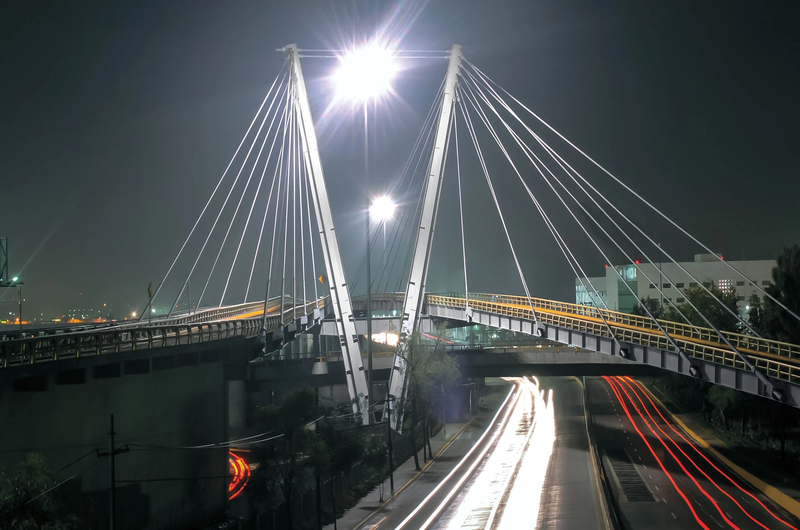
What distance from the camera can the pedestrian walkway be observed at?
32031mm

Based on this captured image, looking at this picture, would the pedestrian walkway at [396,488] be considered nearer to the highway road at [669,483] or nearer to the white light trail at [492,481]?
the white light trail at [492,481]

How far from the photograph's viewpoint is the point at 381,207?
177 feet

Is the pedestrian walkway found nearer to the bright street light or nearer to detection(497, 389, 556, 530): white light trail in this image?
detection(497, 389, 556, 530): white light trail

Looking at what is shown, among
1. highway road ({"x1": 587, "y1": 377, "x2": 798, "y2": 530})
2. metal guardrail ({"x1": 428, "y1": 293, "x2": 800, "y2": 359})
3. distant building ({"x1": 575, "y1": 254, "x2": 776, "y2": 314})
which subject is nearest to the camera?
highway road ({"x1": 587, "y1": 377, "x2": 798, "y2": 530})

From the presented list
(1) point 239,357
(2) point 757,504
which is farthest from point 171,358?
(2) point 757,504

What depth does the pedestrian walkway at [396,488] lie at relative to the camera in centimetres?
3203

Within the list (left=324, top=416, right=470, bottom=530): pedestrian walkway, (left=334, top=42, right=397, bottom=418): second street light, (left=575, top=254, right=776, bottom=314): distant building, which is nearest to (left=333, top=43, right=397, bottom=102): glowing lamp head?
(left=334, top=42, right=397, bottom=418): second street light

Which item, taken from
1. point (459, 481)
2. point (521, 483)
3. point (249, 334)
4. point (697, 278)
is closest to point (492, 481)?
point (521, 483)

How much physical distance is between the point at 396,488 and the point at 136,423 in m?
17.8

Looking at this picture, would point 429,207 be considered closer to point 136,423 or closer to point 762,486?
point 136,423

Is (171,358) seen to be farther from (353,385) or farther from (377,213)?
(377,213)

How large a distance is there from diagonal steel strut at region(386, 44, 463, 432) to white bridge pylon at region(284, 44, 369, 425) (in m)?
2.67

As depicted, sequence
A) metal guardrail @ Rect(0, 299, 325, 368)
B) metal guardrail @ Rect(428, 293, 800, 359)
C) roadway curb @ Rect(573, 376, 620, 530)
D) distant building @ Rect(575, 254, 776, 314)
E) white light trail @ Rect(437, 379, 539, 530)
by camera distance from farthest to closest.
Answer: distant building @ Rect(575, 254, 776, 314)
metal guardrail @ Rect(428, 293, 800, 359)
white light trail @ Rect(437, 379, 539, 530)
roadway curb @ Rect(573, 376, 620, 530)
metal guardrail @ Rect(0, 299, 325, 368)

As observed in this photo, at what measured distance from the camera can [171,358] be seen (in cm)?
3050
